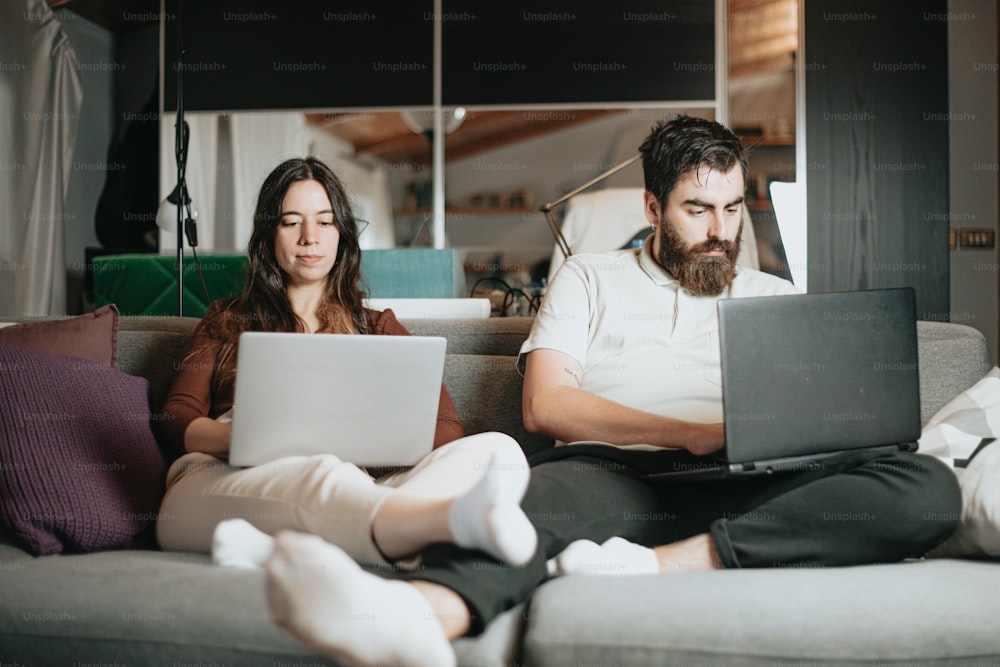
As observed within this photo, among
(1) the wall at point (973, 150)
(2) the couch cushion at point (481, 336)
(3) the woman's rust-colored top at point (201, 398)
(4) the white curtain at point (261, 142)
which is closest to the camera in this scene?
(3) the woman's rust-colored top at point (201, 398)

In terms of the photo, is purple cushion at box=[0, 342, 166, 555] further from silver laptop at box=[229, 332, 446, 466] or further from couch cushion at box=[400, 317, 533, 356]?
couch cushion at box=[400, 317, 533, 356]

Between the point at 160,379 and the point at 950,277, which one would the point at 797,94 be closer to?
the point at 950,277

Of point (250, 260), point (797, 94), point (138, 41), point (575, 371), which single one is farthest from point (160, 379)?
point (138, 41)

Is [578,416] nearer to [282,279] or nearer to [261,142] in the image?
[282,279]

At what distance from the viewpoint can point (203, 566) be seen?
47.4 inches

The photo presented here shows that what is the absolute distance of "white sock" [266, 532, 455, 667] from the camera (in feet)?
2.87

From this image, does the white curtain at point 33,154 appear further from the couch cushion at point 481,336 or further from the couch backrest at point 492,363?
the couch cushion at point 481,336

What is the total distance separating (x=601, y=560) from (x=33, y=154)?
4.40 m

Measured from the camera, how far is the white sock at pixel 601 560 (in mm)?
1238

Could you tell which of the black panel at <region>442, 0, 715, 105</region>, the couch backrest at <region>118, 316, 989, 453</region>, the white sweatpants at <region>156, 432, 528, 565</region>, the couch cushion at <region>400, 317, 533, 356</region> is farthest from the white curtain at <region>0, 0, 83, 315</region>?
the white sweatpants at <region>156, 432, 528, 565</region>

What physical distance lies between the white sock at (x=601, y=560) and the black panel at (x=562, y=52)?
12.5 feet

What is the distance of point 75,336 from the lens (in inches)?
65.8

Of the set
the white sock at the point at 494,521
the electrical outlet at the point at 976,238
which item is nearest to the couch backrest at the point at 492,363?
the white sock at the point at 494,521

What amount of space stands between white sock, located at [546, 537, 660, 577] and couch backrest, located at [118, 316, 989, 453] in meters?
0.49
